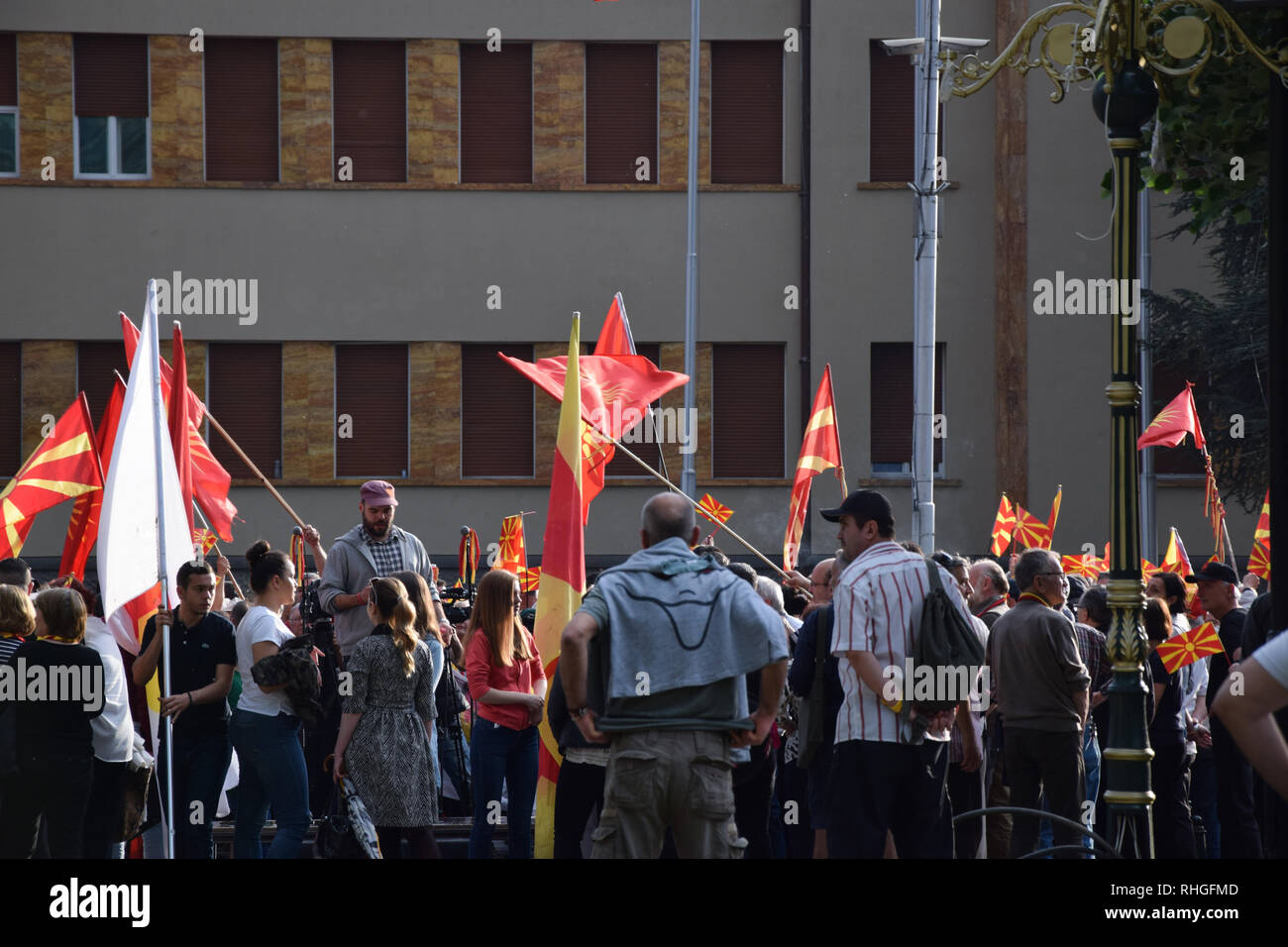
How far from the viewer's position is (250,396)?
80.4 ft

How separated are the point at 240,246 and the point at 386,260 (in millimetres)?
2052

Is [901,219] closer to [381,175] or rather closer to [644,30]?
[644,30]

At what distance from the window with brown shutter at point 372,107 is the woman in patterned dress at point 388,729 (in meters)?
16.9

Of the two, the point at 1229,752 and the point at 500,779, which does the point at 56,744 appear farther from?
the point at 1229,752

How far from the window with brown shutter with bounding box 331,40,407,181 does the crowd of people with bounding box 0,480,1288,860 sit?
1456 centimetres

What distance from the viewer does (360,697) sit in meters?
8.49

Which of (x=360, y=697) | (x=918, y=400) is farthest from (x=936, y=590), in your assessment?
(x=918, y=400)

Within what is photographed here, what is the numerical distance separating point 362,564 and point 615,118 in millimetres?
15531

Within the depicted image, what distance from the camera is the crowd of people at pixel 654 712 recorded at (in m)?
6.14

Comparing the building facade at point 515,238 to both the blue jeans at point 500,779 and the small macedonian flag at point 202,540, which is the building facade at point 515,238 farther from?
the blue jeans at point 500,779

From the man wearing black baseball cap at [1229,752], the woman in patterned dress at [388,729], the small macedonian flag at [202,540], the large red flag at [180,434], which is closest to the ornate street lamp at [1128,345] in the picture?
the man wearing black baseball cap at [1229,752]

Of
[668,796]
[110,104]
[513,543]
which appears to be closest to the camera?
[668,796]

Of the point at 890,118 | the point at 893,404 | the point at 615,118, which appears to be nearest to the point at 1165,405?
the point at 893,404

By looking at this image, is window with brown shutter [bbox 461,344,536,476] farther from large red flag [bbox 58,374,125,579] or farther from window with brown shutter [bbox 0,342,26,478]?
large red flag [bbox 58,374,125,579]
